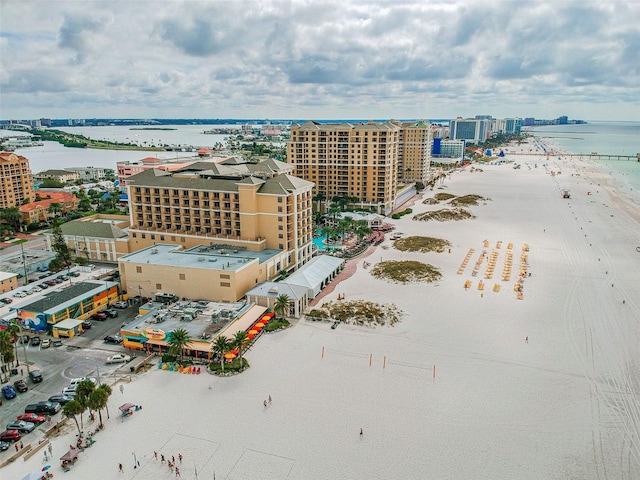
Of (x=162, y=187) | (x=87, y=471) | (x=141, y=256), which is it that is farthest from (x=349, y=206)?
(x=87, y=471)

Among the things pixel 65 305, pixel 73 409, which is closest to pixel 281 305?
pixel 73 409

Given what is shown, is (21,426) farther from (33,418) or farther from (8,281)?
(8,281)

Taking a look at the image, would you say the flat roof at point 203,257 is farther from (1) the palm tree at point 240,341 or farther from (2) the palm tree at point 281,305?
(1) the palm tree at point 240,341

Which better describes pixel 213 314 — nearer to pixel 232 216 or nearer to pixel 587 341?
pixel 232 216

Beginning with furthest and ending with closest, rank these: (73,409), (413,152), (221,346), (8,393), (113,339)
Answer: (413,152), (113,339), (221,346), (8,393), (73,409)

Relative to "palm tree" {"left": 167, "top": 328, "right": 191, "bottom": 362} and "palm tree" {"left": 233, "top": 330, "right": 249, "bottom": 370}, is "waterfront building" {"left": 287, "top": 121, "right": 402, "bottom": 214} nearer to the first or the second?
"palm tree" {"left": 233, "top": 330, "right": 249, "bottom": 370}

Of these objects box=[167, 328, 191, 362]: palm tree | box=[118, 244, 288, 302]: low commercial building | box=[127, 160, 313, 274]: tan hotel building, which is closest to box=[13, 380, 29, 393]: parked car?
box=[167, 328, 191, 362]: palm tree
